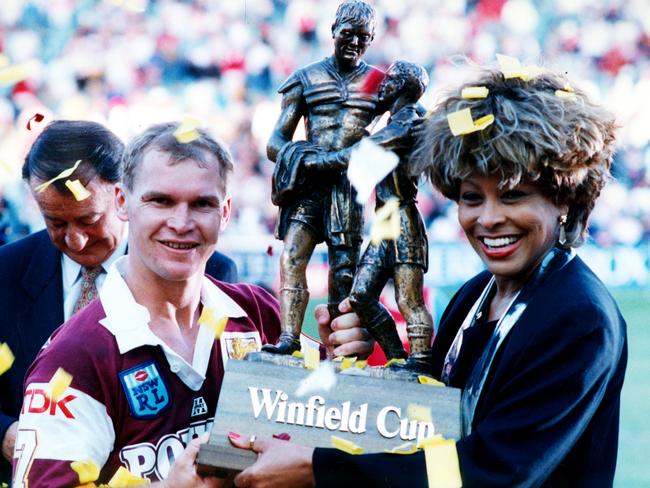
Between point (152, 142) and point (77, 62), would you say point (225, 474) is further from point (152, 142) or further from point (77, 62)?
point (77, 62)

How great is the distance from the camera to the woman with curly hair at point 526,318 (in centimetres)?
219

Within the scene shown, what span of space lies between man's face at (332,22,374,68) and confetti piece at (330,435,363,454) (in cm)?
93

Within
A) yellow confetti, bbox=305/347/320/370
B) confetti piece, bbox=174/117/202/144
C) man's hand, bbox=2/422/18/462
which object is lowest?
man's hand, bbox=2/422/18/462

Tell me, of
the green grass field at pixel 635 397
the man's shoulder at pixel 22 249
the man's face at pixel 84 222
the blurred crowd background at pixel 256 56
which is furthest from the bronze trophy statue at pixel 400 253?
the blurred crowd background at pixel 256 56

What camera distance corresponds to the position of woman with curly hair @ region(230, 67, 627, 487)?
2.19 metres

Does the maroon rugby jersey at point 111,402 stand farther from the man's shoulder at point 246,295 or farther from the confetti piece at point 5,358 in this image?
the confetti piece at point 5,358

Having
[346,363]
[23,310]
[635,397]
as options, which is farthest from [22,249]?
[635,397]

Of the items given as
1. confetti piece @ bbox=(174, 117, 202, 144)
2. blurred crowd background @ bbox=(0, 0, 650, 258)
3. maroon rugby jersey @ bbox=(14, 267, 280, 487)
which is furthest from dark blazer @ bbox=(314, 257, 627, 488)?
blurred crowd background @ bbox=(0, 0, 650, 258)

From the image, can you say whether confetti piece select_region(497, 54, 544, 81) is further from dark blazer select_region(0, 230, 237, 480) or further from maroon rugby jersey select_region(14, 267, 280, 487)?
dark blazer select_region(0, 230, 237, 480)

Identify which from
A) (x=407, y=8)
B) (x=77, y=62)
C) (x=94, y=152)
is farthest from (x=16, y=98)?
(x=94, y=152)

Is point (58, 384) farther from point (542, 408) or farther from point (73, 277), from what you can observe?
point (542, 408)

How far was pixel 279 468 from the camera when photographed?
2240mm

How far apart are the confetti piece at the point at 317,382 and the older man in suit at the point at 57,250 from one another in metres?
1.17

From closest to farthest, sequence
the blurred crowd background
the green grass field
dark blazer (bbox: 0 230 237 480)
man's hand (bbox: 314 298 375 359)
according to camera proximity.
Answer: man's hand (bbox: 314 298 375 359), dark blazer (bbox: 0 230 237 480), the green grass field, the blurred crowd background
